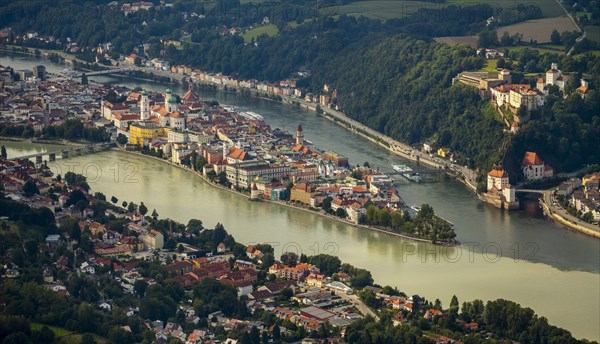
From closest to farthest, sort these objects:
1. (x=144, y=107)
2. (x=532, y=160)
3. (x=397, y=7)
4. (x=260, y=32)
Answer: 1. (x=532, y=160)
2. (x=144, y=107)
3. (x=397, y=7)
4. (x=260, y=32)

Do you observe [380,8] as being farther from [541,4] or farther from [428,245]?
[428,245]

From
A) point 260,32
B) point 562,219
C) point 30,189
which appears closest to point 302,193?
point 562,219

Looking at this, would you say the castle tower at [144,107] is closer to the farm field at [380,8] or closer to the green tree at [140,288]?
the farm field at [380,8]

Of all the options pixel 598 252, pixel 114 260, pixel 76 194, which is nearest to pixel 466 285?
pixel 598 252

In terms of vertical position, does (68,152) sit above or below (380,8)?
below

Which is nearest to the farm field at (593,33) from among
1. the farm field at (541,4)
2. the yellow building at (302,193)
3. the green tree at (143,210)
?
the farm field at (541,4)

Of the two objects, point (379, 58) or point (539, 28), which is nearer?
point (379, 58)
